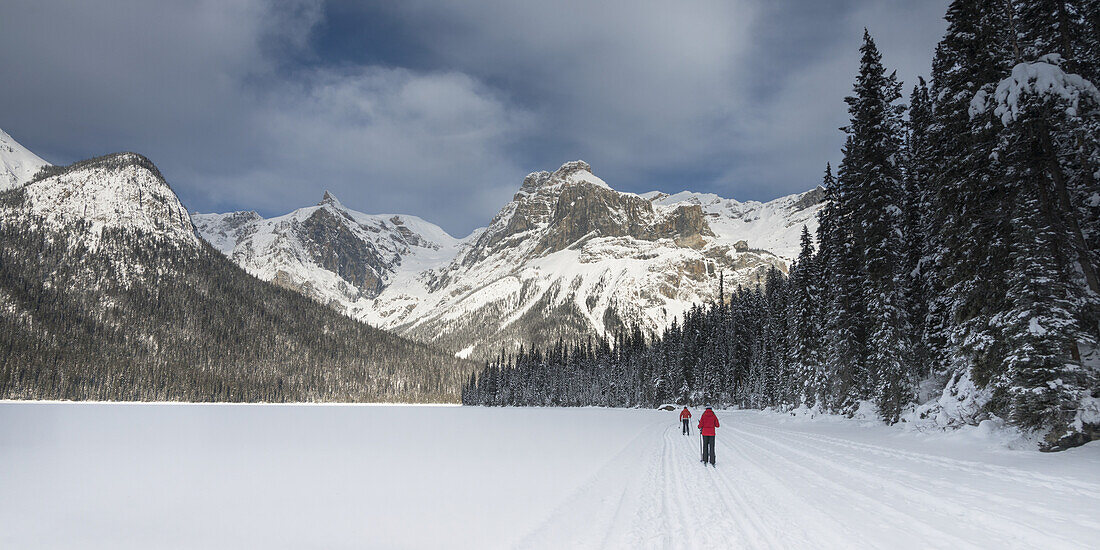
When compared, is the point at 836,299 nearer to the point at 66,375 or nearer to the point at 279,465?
the point at 279,465

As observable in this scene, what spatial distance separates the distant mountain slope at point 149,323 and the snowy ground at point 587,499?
13358 cm

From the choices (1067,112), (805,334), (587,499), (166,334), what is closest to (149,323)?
(166,334)

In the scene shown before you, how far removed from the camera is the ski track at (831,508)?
23.0ft

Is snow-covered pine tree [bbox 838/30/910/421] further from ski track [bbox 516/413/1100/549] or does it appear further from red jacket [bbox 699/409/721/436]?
red jacket [bbox 699/409/721/436]

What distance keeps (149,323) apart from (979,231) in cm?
18772

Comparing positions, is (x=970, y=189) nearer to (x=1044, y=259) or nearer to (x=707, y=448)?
(x=1044, y=259)

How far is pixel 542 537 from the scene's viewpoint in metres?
7.75

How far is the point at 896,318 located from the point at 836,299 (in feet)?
18.8

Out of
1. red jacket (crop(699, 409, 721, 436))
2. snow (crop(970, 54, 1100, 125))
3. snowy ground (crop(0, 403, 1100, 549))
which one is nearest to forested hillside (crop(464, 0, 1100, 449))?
snow (crop(970, 54, 1100, 125))

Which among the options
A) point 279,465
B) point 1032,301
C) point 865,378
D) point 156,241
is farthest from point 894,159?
point 156,241

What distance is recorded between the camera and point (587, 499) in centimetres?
1088

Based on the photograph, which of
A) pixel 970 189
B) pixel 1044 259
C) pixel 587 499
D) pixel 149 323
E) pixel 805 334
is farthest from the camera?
pixel 149 323

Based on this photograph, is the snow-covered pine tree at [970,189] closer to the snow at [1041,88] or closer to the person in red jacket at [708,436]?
the snow at [1041,88]

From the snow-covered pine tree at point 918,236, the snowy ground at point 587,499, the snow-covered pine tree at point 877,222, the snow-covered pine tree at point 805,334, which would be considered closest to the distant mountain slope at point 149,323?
the snowy ground at point 587,499
